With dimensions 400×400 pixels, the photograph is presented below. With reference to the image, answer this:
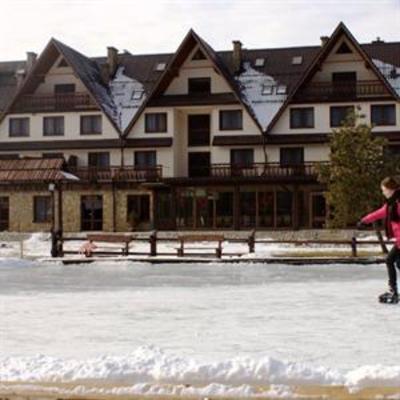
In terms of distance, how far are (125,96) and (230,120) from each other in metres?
7.88

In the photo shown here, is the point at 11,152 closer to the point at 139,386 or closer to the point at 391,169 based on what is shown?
the point at 391,169

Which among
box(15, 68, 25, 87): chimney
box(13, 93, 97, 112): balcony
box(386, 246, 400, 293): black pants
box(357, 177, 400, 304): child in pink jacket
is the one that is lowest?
box(386, 246, 400, 293): black pants

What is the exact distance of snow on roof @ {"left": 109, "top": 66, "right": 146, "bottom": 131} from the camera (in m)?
45.9

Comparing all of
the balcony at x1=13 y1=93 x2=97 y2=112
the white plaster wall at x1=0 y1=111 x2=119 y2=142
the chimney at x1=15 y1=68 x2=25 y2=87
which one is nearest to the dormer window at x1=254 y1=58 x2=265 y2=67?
the white plaster wall at x1=0 y1=111 x2=119 y2=142

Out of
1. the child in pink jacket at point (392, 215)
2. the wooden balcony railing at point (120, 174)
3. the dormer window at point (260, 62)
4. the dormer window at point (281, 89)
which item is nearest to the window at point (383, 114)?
the dormer window at point (281, 89)

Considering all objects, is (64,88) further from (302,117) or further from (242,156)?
(302,117)

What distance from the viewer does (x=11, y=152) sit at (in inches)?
1801

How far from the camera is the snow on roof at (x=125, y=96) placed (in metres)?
45.9

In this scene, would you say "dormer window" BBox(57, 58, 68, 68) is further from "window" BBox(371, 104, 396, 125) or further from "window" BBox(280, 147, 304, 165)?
"window" BBox(371, 104, 396, 125)

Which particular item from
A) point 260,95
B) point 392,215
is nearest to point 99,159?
point 260,95

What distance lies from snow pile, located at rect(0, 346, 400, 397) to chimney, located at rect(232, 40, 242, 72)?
41.8 meters

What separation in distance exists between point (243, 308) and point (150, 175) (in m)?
32.8

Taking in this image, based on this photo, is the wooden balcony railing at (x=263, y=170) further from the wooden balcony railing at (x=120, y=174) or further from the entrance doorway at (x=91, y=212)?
the entrance doorway at (x=91, y=212)

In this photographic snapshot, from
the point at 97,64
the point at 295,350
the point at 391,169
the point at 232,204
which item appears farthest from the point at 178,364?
the point at 97,64
